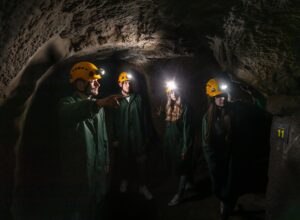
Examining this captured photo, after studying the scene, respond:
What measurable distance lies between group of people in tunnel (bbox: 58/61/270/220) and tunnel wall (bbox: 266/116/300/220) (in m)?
1.08

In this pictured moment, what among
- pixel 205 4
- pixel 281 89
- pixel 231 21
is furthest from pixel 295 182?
pixel 205 4

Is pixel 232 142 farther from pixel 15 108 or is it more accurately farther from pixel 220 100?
pixel 15 108

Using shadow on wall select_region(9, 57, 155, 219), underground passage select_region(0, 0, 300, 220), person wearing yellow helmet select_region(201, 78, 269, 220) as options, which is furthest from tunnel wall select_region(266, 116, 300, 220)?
shadow on wall select_region(9, 57, 155, 219)

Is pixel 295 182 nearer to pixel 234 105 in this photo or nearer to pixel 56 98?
pixel 234 105

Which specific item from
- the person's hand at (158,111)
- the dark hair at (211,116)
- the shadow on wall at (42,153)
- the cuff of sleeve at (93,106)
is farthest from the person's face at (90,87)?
the person's hand at (158,111)

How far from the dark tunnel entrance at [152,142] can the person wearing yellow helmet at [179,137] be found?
16cm

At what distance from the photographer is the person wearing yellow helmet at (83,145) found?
Answer: 114 inches

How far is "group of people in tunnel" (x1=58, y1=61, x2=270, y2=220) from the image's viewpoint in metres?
3.01

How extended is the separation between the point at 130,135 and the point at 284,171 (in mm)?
2533

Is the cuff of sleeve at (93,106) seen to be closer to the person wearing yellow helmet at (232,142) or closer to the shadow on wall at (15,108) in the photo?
the shadow on wall at (15,108)

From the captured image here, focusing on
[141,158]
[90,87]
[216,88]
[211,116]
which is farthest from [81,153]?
[216,88]

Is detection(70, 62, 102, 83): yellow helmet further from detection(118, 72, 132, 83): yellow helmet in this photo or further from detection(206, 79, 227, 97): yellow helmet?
detection(206, 79, 227, 97): yellow helmet

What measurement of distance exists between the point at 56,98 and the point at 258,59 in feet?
8.43

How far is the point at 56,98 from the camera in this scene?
3.51 m
